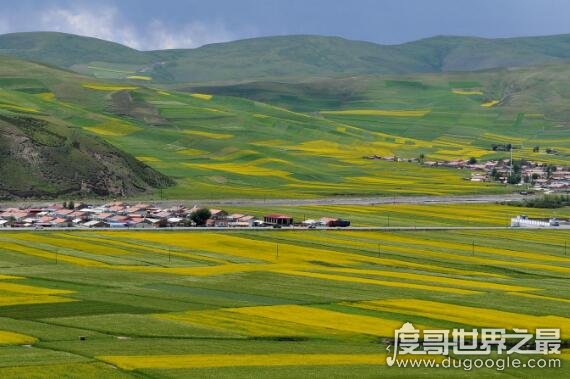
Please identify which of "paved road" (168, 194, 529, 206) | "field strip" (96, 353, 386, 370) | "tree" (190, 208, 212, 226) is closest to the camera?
"field strip" (96, 353, 386, 370)

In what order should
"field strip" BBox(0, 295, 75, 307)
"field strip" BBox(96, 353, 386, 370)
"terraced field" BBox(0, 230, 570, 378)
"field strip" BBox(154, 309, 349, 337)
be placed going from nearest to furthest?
"field strip" BBox(96, 353, 386, 370)
"terraced field" BBox(0, 230, 570, 378)
"field strip" BBox(154, 309, 349, 337)
"field strip" BBox(0, 295, 75, 307)

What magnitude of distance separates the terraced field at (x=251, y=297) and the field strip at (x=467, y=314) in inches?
4.5

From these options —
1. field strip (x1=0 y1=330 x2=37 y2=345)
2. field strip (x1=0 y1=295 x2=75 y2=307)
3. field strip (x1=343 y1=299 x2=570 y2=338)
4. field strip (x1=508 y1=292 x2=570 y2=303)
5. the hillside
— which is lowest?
field strip (x1=0 y1=330 x2=37 y2=345)

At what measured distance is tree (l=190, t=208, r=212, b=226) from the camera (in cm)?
12125

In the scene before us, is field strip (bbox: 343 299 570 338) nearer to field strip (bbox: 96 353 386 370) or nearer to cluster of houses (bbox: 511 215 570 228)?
field strip (bbox: 96 353 386 370)

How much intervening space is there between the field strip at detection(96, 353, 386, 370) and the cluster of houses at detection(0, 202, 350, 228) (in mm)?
67067

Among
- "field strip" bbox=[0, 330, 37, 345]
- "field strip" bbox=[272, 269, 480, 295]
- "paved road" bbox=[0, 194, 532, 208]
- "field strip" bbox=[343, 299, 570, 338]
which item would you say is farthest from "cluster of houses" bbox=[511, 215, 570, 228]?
"field strip" bbox=[0, 330, 37, 345]

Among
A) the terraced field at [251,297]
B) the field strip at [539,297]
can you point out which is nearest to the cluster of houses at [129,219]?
the terraced field at [251,297]

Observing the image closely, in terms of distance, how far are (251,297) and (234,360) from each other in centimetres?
1824

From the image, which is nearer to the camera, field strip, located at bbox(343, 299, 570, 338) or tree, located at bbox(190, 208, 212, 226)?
field strip, located at bbox(343, 299, 570, 338)

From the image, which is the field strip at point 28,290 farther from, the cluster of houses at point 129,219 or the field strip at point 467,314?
the cluster of houses at point 129,219

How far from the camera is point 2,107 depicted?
19925 centimetres

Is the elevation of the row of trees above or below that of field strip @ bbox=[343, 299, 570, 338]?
above

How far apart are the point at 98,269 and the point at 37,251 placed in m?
12.7
